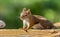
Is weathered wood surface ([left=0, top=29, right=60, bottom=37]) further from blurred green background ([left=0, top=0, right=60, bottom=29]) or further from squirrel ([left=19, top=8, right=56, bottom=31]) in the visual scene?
blurred green background ([left=0, top=0, right=60, bottom=29])

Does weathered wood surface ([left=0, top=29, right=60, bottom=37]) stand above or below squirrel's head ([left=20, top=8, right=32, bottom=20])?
below

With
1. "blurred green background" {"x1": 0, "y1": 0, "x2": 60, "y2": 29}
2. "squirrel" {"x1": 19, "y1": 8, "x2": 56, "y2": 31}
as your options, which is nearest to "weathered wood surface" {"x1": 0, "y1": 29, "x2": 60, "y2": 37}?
"squirrel" {"x1": 19, "y1": 8, "x2": 56, "y2": 31}

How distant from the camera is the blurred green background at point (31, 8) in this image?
198 inches

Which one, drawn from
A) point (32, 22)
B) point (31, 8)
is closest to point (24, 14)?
point (32, 22)

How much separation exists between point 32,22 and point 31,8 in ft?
2.84

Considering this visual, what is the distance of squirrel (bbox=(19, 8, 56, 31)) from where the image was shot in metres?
4.11

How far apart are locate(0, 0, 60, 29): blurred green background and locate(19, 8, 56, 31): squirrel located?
0.63 meters

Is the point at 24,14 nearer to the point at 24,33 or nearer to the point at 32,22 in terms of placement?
the point at 32,22

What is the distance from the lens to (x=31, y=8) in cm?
510

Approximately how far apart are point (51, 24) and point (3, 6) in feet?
3.18

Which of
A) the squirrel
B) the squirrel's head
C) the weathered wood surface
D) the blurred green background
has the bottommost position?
the weathered wood surface

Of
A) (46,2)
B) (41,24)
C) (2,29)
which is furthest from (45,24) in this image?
(46,2)

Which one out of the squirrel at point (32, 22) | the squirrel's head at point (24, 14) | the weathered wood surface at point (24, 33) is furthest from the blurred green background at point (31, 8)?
the weathered wood surface at point (24, 33)

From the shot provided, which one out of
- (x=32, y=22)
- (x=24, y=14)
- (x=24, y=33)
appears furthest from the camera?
(x=32, y=22)
